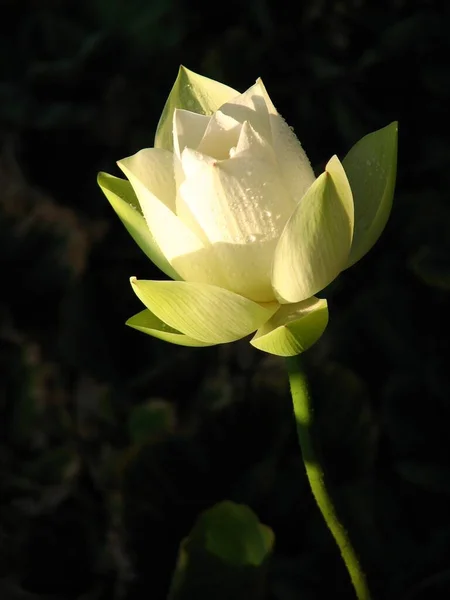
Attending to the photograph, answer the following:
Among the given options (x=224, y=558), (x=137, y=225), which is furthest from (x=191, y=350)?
(x=137, y=225)

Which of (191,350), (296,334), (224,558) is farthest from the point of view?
(191,350)

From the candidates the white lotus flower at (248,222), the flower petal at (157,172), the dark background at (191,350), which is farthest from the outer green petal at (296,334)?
the dark background at (191,350)

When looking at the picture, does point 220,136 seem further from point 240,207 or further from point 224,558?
point 224,558

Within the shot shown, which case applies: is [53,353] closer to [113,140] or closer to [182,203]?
[113,140]

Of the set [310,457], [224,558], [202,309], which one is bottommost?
[224,558]

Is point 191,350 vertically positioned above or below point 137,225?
below

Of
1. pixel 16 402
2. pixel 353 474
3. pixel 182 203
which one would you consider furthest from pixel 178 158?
pixel 16 402

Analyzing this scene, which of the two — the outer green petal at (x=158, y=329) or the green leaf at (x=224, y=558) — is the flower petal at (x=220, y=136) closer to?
the outer green petal at (x=158, y=329)
